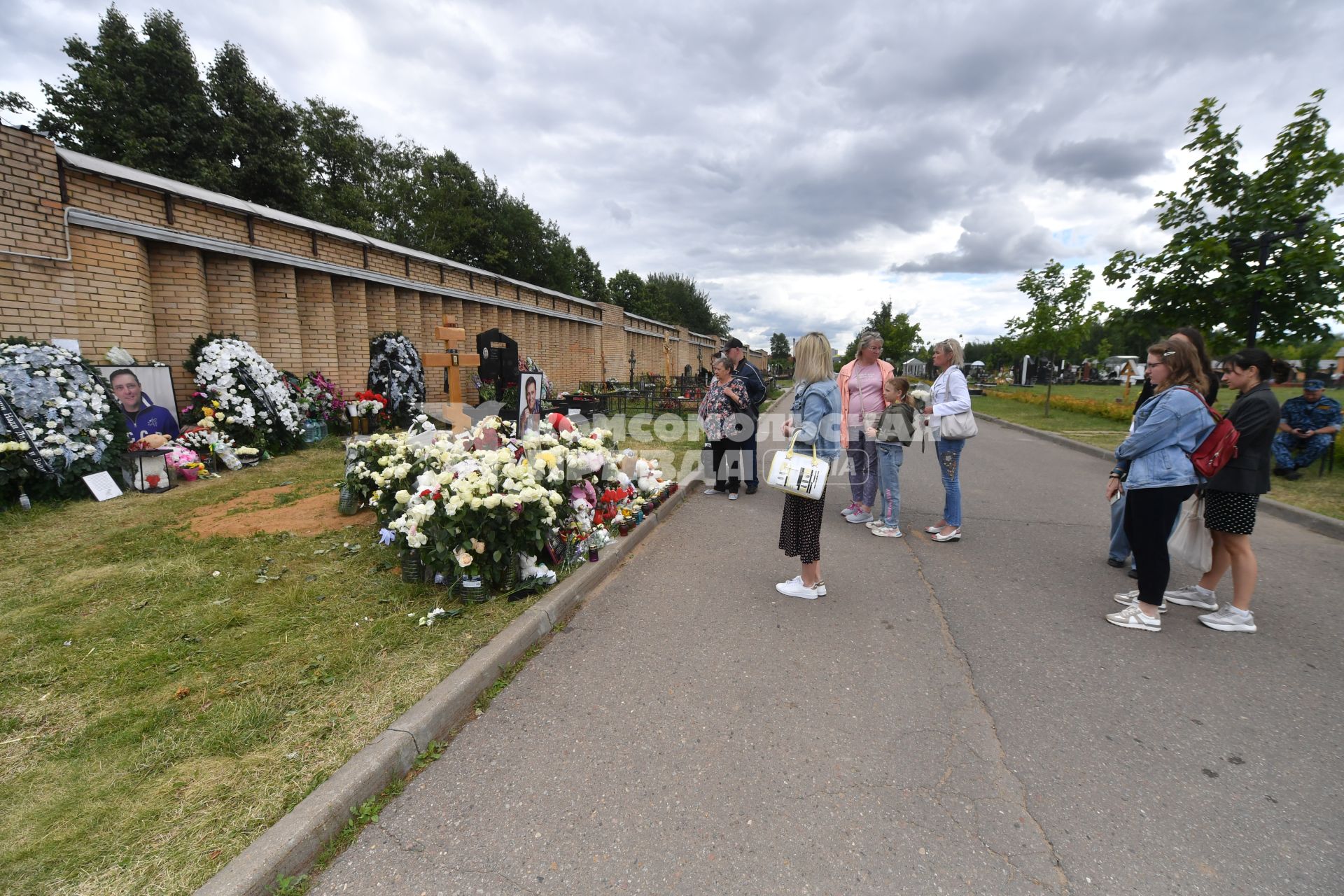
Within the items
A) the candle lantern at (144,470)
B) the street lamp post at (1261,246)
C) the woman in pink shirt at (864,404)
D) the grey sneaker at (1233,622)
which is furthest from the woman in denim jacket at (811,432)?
the street lamp post at (1261,246)

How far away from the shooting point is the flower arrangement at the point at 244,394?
7949 mm

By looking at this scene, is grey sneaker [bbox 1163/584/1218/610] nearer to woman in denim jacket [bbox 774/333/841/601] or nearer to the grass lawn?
the grass lawn

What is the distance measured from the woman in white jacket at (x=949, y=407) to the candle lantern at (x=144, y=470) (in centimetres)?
842

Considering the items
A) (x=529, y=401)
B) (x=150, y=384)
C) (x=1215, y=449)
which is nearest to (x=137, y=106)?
(x=150, y=384)

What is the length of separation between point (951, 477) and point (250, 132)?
29600 millimetres

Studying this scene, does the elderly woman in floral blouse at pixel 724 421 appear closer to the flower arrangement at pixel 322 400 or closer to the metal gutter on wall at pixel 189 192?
the flower arrangement at pixel 322 400

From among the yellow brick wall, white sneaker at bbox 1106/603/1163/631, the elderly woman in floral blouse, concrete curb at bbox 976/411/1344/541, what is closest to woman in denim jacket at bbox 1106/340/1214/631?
white sneaker at bbox 1106/603/1163/631

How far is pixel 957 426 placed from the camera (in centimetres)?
504

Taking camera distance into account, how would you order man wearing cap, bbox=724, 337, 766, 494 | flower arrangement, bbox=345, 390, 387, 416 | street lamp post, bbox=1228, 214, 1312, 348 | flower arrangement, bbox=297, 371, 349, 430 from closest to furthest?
man wearing cap, bbox=724, 337, 766, 494 → street lamp post, bbox=1228, 214, 1312, 348 → flower arrangement, bbox=297, 371, 349, 430 → flower arrangement, bbox=345, 390, 387, 416

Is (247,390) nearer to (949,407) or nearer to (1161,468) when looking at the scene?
(949,407)

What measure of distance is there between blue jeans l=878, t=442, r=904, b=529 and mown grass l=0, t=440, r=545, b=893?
3.67 meters

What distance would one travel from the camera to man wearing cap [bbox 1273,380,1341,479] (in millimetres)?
Answer: 7957

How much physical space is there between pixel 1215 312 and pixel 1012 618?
8.80m

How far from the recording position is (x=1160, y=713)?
9.21 feet
